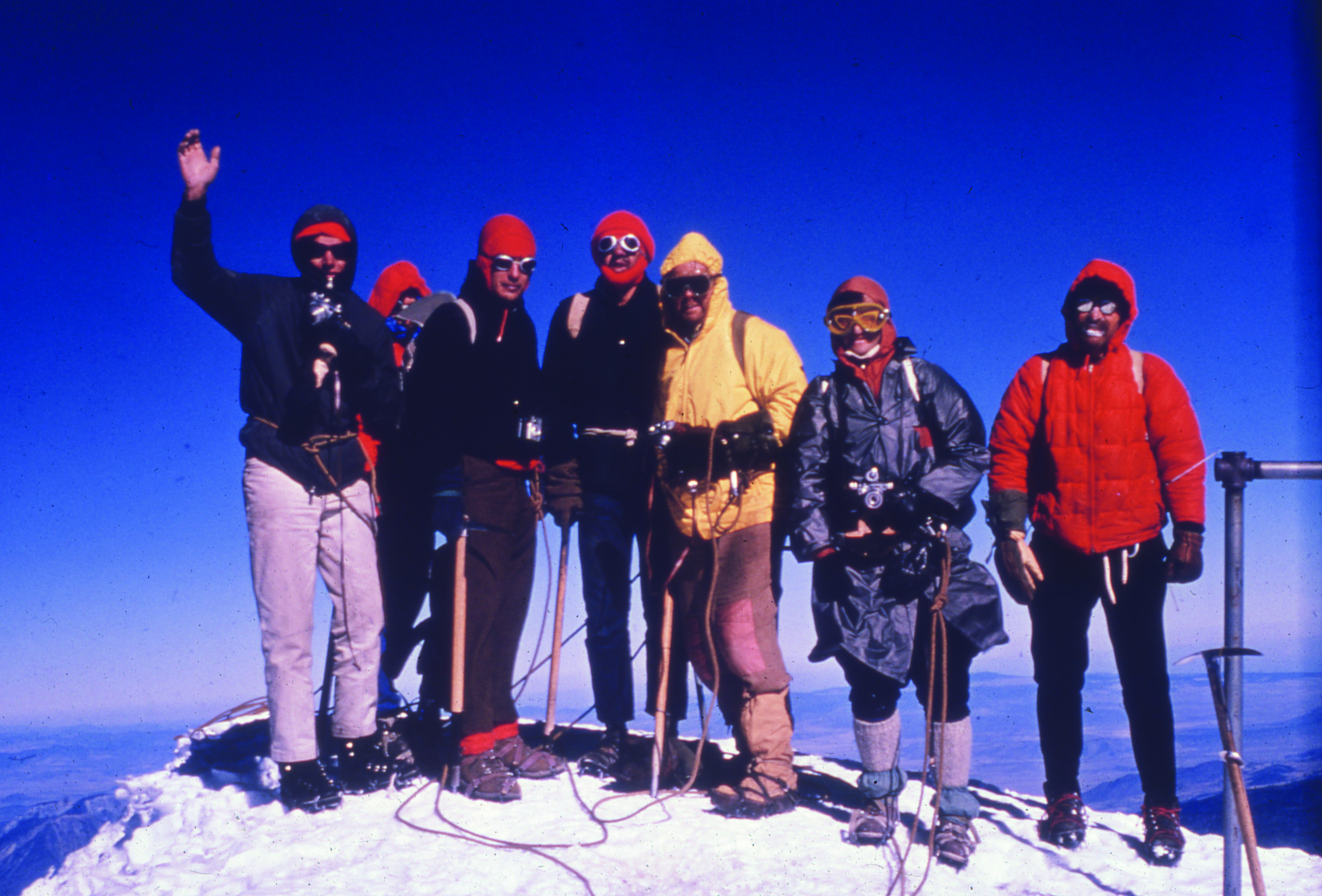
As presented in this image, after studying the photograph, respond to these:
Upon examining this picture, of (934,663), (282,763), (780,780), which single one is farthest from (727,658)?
(282,763)

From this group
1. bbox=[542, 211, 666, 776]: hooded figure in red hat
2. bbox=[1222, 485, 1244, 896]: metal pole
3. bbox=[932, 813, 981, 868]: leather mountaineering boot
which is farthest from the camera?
bbox=[542, 211, 666, 776]: hooded figure in red hat

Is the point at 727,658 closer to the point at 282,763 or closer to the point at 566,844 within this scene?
the point at 566,844

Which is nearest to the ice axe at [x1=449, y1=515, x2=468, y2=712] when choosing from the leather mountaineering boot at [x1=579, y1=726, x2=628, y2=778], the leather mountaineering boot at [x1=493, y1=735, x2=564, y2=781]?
the leather mountaineering boot at [x1=493, y1=735, x2=564, y2=781]

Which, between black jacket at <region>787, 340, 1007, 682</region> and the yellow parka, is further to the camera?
the yellow parka

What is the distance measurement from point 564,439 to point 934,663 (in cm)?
243

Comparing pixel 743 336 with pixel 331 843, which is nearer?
pixel 331 843

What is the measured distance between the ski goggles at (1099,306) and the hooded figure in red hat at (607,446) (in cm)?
234

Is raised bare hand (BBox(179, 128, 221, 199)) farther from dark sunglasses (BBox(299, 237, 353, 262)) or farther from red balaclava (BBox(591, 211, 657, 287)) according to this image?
red balaclava (BBox(591, 211, 657, 287))

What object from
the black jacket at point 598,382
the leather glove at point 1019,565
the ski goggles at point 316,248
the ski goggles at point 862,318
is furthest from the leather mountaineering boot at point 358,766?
the leather glove at point 1019,565

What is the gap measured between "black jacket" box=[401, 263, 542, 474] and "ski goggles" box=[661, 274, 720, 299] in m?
1.00

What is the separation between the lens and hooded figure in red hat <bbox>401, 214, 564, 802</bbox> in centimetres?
450

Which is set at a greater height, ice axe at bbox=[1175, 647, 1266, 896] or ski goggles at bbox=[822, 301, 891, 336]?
ski goggles at bbox=[822, 301, 891, 336]

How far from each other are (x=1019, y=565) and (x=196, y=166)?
459cm

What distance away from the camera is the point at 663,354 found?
4.81m
